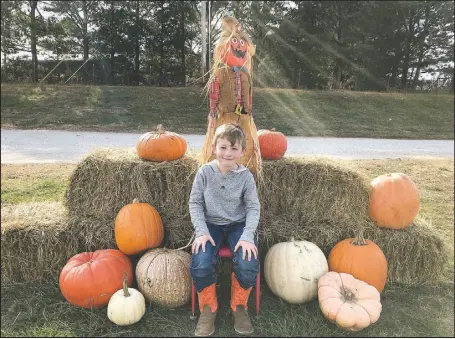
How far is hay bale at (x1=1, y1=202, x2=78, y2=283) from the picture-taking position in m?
3.19

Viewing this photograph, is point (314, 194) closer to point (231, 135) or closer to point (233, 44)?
point (231, 135)

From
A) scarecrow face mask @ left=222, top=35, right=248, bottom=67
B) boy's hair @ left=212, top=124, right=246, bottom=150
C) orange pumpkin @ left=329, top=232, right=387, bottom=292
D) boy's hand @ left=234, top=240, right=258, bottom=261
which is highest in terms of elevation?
scarecrow face mask @ left=222, top=35, right=248, bottom=67

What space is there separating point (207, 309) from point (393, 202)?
5.69 ft

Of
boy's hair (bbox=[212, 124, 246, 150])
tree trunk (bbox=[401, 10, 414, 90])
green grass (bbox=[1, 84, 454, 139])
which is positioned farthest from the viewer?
tree trunk (bbox=[401, 10, 414, 90])

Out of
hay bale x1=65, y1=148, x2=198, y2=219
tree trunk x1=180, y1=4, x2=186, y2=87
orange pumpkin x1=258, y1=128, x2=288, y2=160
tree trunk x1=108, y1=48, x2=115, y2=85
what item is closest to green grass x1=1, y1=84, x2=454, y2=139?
tree trunk x1=108, y1=48, x2=115, y2=85

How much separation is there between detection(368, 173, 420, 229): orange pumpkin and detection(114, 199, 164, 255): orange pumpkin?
70.6 inches

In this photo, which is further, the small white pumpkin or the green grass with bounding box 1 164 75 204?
the green grass with bounding box 1 164 75 204

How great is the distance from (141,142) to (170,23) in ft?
42.9

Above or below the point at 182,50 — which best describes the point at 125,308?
below

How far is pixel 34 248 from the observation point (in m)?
3.22

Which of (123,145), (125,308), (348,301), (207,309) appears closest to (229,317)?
(207,309)

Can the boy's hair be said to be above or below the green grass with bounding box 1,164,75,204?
above

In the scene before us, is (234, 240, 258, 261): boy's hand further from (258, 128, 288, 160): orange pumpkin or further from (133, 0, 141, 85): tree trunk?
(133, 0, 141, 85): tree trunk

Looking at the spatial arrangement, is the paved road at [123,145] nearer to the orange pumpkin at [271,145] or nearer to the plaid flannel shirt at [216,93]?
the orange pumpkin at [271,145]
